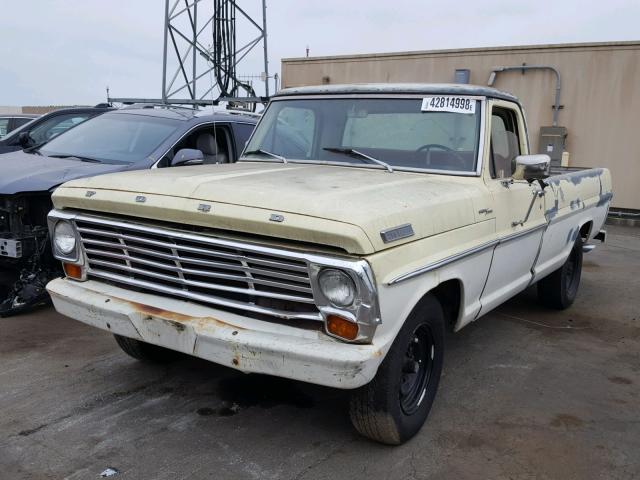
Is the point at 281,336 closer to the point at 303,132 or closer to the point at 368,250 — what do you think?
the point at 368,250

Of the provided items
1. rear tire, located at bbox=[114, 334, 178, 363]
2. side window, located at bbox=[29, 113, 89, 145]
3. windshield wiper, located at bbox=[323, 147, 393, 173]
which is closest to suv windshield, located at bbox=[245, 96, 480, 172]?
windshield wiper, located at bbox=[323, 147, 393, 173]

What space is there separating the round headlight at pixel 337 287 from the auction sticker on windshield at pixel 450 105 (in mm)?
1856

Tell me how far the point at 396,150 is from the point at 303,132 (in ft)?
2.55

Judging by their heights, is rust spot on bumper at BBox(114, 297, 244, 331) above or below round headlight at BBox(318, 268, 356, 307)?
below

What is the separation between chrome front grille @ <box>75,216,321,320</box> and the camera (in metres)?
2.80

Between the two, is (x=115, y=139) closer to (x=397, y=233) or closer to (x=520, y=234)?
(x=520, y=234)

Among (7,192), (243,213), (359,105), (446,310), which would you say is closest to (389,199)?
(243,213)

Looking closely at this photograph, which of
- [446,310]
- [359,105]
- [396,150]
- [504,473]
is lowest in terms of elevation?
[504,473]

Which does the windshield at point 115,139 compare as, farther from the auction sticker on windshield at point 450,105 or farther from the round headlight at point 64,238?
the auction sticker on windshield at point 450,105

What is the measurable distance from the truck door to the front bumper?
→ 1553 mm

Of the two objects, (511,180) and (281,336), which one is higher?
(511,180)

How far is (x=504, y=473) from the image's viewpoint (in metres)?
3.04

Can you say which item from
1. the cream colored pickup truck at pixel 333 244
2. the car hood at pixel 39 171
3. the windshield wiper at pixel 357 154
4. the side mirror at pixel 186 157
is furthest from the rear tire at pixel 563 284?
the car hood at pixel 39 171

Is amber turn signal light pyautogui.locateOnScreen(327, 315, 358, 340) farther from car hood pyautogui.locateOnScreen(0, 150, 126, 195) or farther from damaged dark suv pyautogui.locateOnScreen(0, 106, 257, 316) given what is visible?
car hood pyautogui.locateOnScreen(0, 150, 126, 195)
